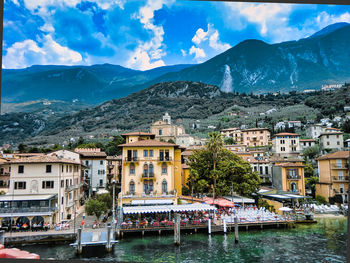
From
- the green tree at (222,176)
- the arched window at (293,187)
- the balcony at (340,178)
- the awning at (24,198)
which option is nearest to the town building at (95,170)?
the green tree at (222,176)

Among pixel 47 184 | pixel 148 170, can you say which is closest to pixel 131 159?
pixel 148 170

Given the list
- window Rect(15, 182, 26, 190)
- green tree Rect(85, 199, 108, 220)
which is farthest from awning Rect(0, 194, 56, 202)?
green tree Rect(85, 199, 108, 220)

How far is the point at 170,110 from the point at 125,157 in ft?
490

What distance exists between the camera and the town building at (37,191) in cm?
2364

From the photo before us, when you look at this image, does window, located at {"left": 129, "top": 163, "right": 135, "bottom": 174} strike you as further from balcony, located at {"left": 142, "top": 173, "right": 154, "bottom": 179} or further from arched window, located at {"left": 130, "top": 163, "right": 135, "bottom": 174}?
balcony, located at {"left": 142, "top": 173, "right": 154, "bottom": 179}

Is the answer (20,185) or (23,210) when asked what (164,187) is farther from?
(20,185)

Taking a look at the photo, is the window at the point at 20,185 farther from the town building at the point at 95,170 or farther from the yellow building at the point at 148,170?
the town building at the point at 95,170

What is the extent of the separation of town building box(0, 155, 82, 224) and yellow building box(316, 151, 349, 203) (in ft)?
106

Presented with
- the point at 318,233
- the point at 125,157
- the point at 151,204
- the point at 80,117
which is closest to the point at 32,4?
the point at 125,157

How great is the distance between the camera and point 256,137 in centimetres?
8469

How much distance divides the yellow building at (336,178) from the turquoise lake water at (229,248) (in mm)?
12454

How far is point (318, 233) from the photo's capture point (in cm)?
2362

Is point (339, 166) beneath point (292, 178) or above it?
above

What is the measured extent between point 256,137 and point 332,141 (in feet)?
87.1
